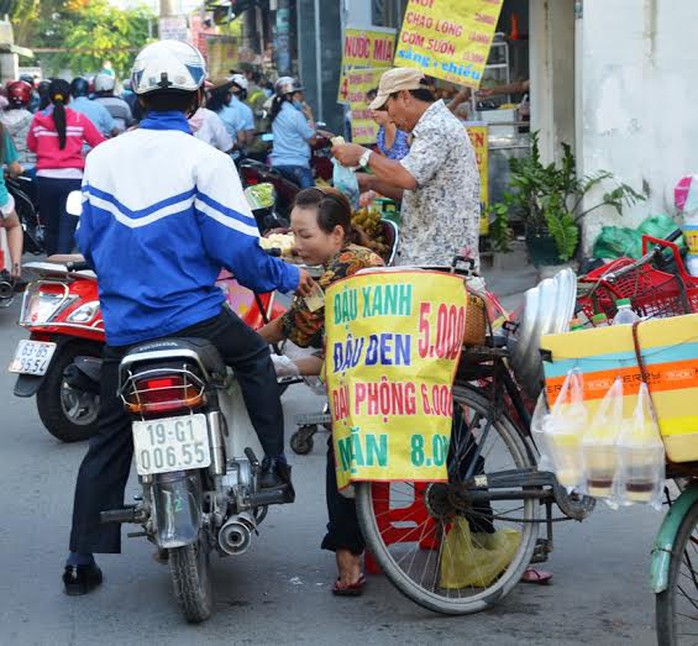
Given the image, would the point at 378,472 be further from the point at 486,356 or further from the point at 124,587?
the point at 124,587

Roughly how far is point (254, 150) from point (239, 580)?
46.8ft

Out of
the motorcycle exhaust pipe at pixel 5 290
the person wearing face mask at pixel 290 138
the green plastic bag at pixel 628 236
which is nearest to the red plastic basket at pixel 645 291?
the green plastic bag at pixel 628 236

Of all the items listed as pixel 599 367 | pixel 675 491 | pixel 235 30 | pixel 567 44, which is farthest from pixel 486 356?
pixel 235 30

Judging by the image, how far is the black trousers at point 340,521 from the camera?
5.06m

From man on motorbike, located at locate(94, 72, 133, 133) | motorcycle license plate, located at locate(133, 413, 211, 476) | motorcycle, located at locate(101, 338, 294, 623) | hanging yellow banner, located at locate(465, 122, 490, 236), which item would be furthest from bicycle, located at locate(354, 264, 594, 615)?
man on motorbike, located at locate(94, 72, 133, 133)

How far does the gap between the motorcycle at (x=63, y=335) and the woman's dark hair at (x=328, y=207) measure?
1.79 m

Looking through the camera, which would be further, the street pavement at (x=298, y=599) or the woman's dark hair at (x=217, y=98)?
the woman's dark hair at (x=217, y=98)

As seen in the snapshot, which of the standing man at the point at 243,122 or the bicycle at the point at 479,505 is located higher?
the standing man at the point at 243,122

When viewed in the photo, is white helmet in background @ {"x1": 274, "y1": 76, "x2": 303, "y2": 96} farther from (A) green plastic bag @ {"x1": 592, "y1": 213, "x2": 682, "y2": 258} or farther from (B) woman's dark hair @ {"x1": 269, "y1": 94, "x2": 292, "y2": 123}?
(A) green plastic bag @ {"x1": 592, "y1": 213, "x2": 682, "y2": 258}

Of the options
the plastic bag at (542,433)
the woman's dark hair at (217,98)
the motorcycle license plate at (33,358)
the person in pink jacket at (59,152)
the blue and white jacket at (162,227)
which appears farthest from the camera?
the woman's dark hair at (217,98)

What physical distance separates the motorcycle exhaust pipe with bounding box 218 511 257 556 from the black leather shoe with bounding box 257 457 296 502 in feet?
0.75

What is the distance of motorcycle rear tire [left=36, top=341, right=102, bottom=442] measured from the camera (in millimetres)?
7555

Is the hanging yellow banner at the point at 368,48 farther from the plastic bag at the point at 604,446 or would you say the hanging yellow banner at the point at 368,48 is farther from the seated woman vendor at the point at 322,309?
the plastic bag at the point at 604,446

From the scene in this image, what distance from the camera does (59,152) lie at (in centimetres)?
1273
